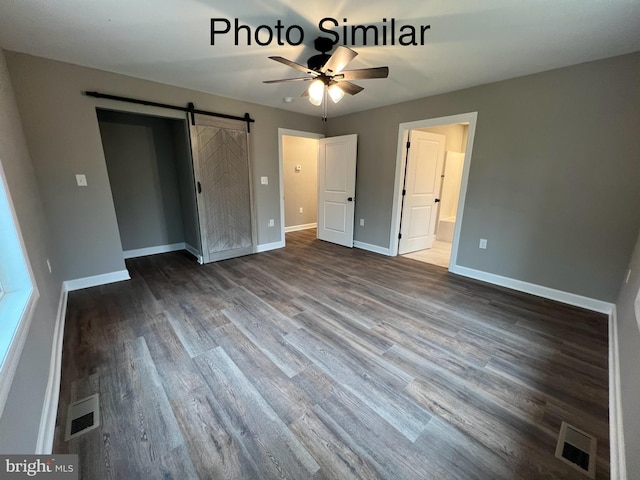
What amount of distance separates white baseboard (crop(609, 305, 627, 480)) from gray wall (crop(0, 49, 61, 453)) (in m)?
2.47

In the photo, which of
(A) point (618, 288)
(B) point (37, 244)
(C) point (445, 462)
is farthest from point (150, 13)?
(A) point (618, 288)

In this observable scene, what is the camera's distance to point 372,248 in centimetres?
460

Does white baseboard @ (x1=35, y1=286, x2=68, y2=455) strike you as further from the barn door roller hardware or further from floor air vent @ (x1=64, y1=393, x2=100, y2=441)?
the barn door roller hardware

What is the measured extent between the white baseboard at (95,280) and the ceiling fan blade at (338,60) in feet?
11.0

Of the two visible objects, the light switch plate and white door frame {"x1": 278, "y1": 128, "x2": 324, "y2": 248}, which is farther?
white door frame {"x1": 278, "y1": 128, "x2": 324, "y2": 248}

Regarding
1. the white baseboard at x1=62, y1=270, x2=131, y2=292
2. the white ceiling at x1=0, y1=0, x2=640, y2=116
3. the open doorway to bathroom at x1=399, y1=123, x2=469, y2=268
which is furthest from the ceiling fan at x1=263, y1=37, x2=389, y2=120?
the white baseboard at x1=62, y1=270, x2=131, y2=292

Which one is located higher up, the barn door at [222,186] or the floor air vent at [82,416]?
the barn door at [222,186]

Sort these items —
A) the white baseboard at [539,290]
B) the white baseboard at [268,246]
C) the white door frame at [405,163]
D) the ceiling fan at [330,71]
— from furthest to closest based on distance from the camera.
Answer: the white baseboard at [268,246]
the white door frame at [405,163]
the white baseboard at [539,290]
the ceiling fan at [330,71]

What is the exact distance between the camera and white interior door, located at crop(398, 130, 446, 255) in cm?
401

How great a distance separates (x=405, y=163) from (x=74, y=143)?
417cm

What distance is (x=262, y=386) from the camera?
5.40 feet

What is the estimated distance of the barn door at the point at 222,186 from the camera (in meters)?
3.55

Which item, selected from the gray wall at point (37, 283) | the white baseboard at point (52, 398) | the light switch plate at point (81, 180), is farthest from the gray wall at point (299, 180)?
the white baseboard at point (52, 398)

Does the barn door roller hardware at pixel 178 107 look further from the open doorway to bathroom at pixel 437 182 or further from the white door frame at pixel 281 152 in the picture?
the open doorway to bathroom at pixel 437 182
